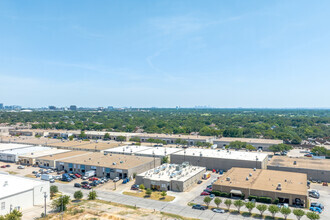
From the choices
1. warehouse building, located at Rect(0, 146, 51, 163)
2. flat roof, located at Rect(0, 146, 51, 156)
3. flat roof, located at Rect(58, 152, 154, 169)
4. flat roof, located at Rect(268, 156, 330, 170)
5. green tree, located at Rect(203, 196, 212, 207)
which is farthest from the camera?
flat roof, located at Rect(0, 146, 51, 156)

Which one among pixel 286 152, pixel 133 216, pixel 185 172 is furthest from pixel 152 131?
pixel 133 216

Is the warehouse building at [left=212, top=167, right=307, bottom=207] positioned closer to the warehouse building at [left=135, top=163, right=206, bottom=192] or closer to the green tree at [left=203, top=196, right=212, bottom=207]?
the warehouse building at [left=135, top=163, right=206, bottom=192]

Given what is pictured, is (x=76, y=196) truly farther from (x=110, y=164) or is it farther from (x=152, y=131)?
Result: (x=152, y=131)

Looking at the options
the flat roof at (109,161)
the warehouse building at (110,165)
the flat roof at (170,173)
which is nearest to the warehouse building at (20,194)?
the warehouse building at (110,165)

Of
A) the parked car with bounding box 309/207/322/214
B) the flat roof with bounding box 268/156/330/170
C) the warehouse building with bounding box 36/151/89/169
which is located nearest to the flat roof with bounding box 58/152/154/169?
the warehouse building with bounding box 36/151/89/169

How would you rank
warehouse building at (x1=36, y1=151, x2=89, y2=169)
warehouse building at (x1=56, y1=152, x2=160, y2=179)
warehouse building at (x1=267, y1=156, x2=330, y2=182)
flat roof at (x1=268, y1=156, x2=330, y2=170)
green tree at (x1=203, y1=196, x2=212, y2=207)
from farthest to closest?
warehouse building at (x1=36, y1=151, x2=89, y2=169), flat roof at (x1=268, y1=156, x2=330, y2=170), warehouse building at (x1=56, y1=152, x2=160, y2=179), warehouse building at (x1=267, y1=156, x2=330, y2=182), green tree at (x1=203, y1=196, x2=212, y2=207)

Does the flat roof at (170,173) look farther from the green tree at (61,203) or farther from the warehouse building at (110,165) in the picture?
the green tree at (61,203)

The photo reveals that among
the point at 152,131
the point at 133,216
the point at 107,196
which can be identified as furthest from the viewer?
the point at 152,131

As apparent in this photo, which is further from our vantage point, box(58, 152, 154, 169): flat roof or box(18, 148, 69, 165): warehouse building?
box(18, 148, 69, 165): warehouse building

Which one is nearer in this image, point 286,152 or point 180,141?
point 286,152
